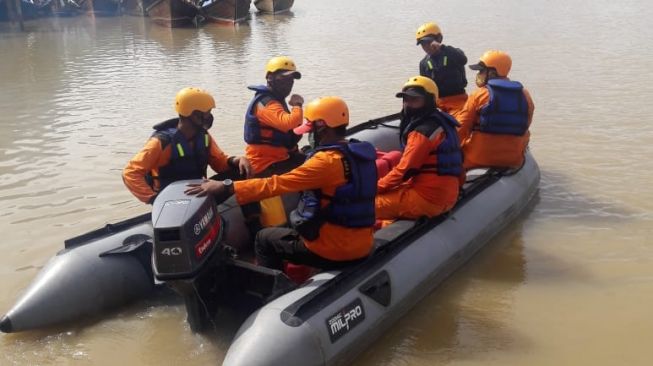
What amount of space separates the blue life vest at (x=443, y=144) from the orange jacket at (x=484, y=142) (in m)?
1.31

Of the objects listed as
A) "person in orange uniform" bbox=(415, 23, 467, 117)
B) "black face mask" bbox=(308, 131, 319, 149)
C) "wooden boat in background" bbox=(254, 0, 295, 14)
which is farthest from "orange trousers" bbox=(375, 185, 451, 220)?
"wooden boat in background" bbox=(254, 0, 295, 14)

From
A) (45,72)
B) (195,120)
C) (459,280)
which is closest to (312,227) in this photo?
(195,120)

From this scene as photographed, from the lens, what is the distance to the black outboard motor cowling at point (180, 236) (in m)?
3.23

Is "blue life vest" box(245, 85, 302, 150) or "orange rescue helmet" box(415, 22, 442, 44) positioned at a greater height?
"orange rescue helmet" box(415, 22, 442, 44)

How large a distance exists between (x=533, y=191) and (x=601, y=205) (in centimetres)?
63

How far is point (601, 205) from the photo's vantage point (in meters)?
5.93

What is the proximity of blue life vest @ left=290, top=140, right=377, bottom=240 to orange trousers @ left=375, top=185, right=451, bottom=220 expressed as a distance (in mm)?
885

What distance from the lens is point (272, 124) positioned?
4.72m

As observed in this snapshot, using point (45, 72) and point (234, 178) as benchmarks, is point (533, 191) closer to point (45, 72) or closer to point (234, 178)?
point (234, 178)

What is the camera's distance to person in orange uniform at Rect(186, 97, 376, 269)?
3402 mm

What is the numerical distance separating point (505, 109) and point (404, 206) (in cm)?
165

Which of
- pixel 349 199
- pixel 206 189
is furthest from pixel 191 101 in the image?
pixel 349 199

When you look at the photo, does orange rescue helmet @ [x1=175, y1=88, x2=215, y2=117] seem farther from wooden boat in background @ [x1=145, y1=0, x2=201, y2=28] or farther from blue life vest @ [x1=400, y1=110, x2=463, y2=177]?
wooden boat in background @ [x1=145, y1=0, x2=201, y2=28]

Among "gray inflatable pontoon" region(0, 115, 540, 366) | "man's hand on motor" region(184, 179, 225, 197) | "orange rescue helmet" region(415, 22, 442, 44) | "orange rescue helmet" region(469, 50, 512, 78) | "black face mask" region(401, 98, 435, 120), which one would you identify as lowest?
"gray inflatable pontoon" region(0, 115, 540, 366)
